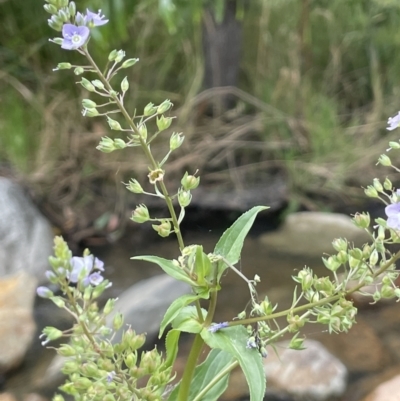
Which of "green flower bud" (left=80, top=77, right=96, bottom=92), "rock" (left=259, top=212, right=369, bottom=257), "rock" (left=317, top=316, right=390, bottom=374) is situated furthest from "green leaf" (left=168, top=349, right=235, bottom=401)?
"rock" (left=259, top=212, right=369, bottom=257)

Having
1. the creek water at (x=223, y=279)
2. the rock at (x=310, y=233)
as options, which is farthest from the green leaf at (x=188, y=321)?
the rock at (x=310, y=233)

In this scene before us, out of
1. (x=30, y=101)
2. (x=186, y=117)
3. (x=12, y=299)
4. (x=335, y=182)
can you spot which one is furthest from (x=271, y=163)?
(x=12, y=299)

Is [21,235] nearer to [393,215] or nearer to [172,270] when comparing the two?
[172,270]

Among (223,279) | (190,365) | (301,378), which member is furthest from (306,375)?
(190,365)

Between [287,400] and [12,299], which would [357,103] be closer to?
[287,400]

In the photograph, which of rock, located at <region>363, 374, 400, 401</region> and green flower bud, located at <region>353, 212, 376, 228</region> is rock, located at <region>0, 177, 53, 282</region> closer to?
rock, located at <region>363, 374, 400, 401</region>

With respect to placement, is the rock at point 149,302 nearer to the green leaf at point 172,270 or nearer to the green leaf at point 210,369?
the green leaf at point 210,369

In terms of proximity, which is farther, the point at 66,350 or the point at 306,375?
the point at 306,375
